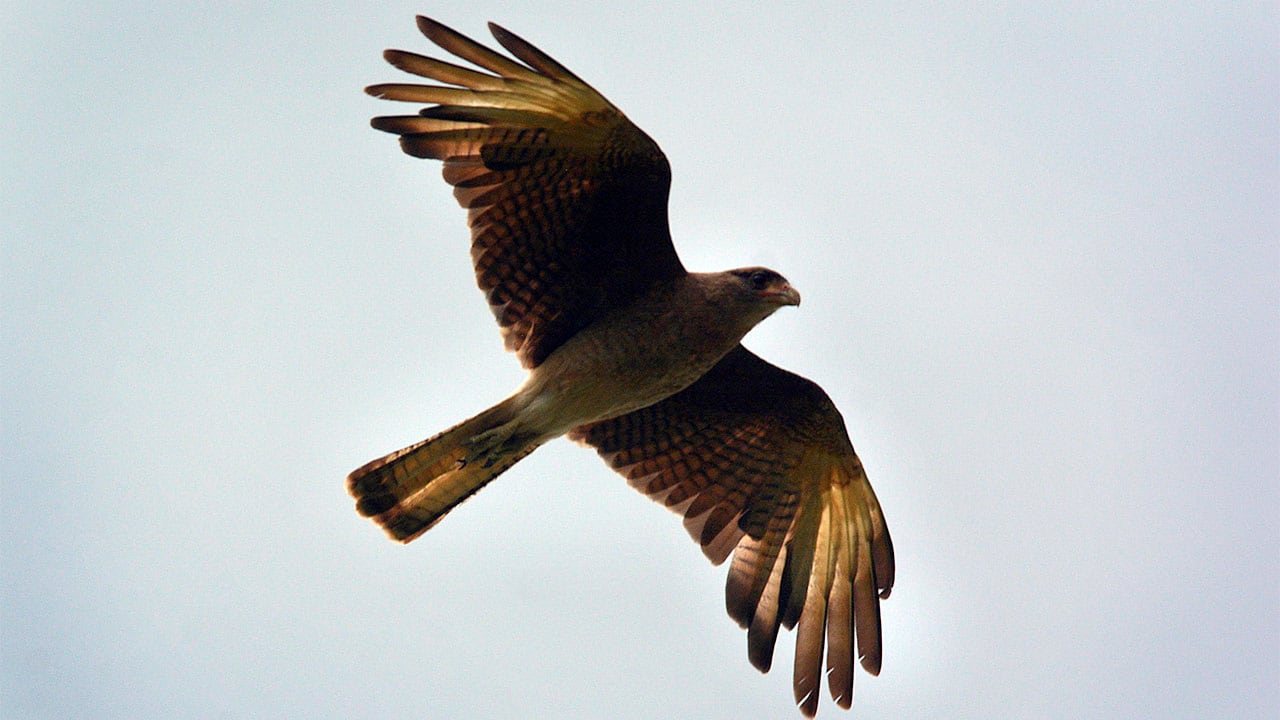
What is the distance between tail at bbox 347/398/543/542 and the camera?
978cm

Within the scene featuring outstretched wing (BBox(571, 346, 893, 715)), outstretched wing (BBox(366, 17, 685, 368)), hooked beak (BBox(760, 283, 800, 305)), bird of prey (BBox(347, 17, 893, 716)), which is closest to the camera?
outstretched wing (BBox(366, 17, 685, 368))

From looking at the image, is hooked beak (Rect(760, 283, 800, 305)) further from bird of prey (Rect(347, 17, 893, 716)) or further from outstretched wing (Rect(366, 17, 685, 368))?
outstretched wing (Rect(366, 17, 685, 368))

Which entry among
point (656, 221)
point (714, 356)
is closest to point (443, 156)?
point (656, 221)

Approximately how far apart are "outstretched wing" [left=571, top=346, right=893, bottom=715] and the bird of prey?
0.01m

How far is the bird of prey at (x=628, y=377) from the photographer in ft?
30.1

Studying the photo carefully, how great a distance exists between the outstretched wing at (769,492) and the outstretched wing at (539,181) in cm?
118

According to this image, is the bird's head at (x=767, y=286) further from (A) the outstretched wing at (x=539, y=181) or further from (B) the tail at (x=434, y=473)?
(B) the tail at (x=434, y=473)

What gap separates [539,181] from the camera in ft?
31.0

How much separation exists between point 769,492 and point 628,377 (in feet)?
6.03

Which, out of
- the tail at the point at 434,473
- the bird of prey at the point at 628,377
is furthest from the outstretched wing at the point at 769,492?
the tail at the point at 434,473

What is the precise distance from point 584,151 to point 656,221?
695mm

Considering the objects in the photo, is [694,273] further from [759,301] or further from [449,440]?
[449,440]

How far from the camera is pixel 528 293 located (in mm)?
9938

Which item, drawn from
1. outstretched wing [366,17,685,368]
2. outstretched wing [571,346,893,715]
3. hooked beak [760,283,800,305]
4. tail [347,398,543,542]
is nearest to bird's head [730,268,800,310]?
hooked beak [760,283,800,305]
